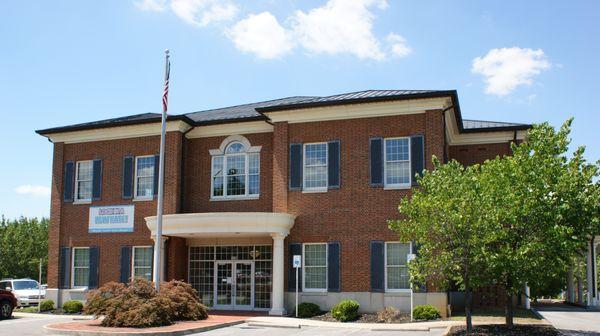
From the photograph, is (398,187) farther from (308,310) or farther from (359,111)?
(308,310)

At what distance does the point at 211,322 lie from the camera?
21.5 m

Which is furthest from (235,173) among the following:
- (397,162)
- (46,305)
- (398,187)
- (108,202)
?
(46,305)

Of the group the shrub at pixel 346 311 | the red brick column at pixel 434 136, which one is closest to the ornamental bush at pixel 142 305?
the shrub at pixel 346 311

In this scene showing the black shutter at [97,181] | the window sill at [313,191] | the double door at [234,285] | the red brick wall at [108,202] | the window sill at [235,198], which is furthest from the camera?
the black shutter at [97,181]

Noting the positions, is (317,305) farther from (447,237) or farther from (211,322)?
(447,237)

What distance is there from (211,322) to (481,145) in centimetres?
1463

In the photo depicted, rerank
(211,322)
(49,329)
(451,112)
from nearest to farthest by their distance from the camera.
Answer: (49,329) < (211,322) < (451,112)

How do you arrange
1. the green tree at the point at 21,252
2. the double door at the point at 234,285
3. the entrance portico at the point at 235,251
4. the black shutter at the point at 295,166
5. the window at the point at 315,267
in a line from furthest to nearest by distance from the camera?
the green tree at the point at 21,252 → the double door at the point at 234,285 → the black shutter at the point at 295,166 → the window at the point at 315,267 → the entrance portico at the point at 235,251

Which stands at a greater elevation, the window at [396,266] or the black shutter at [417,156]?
the black shutter at [417,156]

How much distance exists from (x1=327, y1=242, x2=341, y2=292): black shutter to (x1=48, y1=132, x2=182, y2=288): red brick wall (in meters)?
7.14

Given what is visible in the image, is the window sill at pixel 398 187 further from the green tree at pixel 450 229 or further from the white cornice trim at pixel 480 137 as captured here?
the green tree at pixel 450 229

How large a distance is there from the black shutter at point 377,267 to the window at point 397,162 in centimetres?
Answer: 230

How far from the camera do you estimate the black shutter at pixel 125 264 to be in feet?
90.2

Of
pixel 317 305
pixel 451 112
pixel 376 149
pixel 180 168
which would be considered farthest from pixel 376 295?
pixel 180 168
